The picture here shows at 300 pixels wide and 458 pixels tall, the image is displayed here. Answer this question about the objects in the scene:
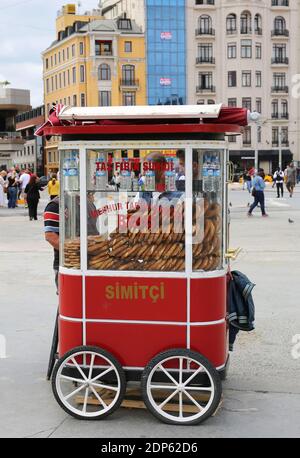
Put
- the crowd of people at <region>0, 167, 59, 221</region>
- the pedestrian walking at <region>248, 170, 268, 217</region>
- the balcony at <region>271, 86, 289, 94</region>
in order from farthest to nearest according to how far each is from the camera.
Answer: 1. the balcony at <region>271, 86, 289, 94</region>
2. the crowd of people at <region>0, 167, 59, 221</region>
3. the pedestrian walking at <region>248, 170, 268, 217</region>

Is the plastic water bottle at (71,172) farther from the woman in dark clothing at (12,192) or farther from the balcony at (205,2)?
the balcony at (205,2)

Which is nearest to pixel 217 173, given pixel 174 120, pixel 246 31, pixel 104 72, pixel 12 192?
pixel 174 120

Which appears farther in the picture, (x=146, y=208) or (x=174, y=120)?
(x=146, y=208)

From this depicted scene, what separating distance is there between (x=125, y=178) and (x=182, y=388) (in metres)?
1.65

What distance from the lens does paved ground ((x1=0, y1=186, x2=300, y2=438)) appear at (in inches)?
198

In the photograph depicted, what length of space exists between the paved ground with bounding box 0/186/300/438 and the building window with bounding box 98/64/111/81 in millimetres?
71410

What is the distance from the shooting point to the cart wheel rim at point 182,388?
16.6ft

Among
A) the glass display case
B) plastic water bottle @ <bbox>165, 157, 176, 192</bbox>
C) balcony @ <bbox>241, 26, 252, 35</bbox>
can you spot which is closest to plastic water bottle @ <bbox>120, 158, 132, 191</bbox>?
the glass display case

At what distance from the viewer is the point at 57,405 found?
5.54 m

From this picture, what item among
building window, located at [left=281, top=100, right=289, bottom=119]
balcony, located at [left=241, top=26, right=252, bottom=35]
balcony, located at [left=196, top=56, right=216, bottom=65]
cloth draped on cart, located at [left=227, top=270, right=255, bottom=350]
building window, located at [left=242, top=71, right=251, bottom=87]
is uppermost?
balcony, located at [left=241, top=26, right=252, bottom=35]

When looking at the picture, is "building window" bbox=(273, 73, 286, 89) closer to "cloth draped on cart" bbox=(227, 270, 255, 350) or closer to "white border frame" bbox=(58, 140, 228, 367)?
"cloth draped on cart" bbox=(227, 270, 255, 350)

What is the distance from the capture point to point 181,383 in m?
5.13

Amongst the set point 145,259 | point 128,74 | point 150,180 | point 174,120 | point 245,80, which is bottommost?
point 145,259

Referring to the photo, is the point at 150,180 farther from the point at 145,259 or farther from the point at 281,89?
the point at 281,89
